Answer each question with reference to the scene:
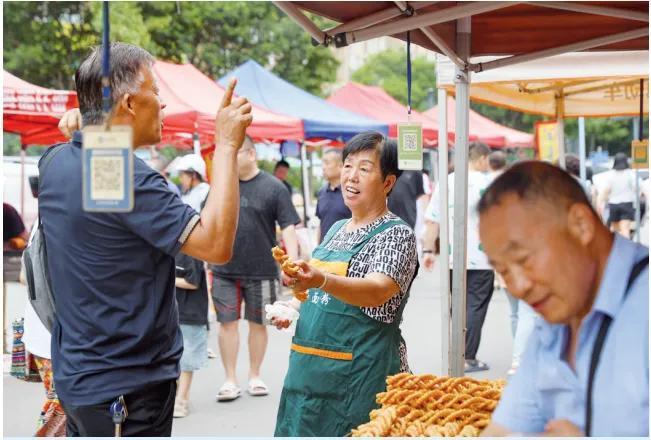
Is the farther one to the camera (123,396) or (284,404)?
(284,404)

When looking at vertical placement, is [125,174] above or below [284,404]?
above

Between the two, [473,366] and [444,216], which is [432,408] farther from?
[473,366]

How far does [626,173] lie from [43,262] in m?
11.8

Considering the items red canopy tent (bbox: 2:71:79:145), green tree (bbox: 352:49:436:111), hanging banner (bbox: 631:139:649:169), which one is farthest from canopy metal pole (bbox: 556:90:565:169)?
green tree (bbox: 352:49:436:111)

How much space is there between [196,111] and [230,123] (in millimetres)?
7425

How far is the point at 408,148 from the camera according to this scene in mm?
3426

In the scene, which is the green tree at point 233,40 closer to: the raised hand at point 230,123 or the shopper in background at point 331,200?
the shopper in background at point 331,200

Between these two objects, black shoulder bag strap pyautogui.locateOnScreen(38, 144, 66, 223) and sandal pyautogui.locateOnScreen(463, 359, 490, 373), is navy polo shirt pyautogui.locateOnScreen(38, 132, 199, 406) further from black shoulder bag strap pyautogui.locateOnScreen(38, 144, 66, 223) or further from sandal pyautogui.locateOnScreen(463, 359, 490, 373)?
sandal pyautogui.locateOnScreen(463, 359, 490, 373)

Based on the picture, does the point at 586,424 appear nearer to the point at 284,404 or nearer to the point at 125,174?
the point at 125,174

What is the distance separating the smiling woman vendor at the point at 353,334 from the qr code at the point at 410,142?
0.21 metres

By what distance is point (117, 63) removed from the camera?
252 centimetres

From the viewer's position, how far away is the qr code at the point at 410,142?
342 centimetres

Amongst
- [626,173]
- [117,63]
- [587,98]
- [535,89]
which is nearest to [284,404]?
[117,63]

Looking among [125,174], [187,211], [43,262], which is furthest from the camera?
[43,262]
